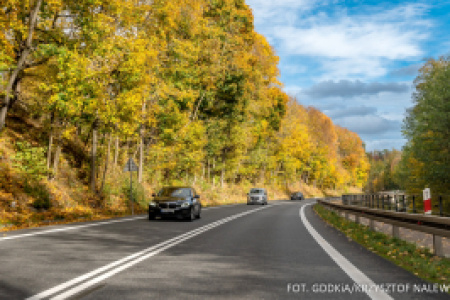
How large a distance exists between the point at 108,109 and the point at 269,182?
2031 inches

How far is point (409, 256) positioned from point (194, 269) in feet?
14.1

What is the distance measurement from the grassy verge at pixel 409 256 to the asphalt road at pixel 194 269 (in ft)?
0.99

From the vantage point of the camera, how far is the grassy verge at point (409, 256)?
253 inches

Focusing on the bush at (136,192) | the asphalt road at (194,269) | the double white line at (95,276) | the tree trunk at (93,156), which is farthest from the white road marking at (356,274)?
the bush at (136,192)

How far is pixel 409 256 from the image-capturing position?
26.9 feet

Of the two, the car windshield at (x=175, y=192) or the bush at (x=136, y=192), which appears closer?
the car windshield at (x=175, y=192)

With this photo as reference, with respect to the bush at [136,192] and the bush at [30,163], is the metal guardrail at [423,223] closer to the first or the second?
the bush at [30,163]

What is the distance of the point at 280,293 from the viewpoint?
5.17 metres

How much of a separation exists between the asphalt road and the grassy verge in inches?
11.9

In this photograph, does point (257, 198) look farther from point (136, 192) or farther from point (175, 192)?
point (175, 192)

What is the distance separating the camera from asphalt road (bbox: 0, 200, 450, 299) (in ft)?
17.0

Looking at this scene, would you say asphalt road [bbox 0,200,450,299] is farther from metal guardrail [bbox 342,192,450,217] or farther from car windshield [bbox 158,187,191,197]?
car windshield [bbox 158,187,191,197]

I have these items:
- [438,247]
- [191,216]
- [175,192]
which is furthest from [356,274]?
[175,192]

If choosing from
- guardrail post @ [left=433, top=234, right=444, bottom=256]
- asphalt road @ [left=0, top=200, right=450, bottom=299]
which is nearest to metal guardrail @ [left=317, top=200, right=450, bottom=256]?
guardrail post @ [left=433, top=234, right=444, bottom=256]
